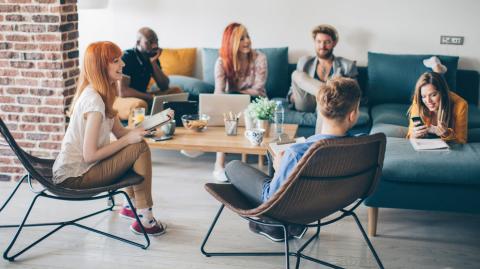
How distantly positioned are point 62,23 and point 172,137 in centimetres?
119

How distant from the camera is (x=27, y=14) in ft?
14.8

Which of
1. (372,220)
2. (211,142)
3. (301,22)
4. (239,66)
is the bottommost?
(372,220)

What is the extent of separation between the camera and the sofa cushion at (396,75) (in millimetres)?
5648

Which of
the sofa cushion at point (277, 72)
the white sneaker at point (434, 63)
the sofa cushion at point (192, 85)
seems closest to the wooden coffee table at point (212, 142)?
the sofa cushion at point (192, 85)

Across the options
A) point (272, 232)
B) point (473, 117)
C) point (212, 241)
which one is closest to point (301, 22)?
point (473, 117)

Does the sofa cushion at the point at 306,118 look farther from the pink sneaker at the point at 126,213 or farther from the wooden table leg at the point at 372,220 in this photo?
the pink sneaker at the point at 126,213

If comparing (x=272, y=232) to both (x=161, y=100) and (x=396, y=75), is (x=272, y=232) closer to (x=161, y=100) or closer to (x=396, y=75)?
(x=161, y=100)

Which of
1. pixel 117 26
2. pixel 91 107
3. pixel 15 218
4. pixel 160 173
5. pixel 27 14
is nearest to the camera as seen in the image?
pixel 91 107

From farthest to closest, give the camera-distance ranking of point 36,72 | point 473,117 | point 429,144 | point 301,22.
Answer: point 301,22 → point 473,117 → point 36,72 → point 429,144

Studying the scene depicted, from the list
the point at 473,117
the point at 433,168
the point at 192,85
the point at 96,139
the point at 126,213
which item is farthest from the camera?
the point at 192,85

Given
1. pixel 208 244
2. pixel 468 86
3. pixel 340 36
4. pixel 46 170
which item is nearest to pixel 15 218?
pixel 46 170

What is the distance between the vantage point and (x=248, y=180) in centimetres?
326

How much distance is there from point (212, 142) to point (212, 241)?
0.68 m

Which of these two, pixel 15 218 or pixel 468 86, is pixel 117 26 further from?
pixel 468 86
